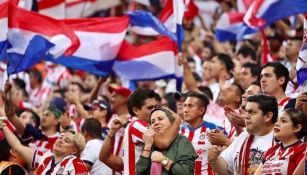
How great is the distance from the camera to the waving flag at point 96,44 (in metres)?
14.6

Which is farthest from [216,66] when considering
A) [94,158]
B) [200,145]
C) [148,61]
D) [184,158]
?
[184,158]

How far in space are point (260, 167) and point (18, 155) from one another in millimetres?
3593

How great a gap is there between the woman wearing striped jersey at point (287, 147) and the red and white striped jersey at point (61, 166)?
2.31m

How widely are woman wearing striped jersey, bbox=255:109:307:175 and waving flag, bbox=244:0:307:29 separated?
4.07 m

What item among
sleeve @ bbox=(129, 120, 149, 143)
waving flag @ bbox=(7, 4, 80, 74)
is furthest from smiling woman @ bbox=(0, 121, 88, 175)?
waving flag @ bbox=(7, 4, 80, 74)

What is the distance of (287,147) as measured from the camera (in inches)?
391

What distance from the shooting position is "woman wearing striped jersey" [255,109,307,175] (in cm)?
972

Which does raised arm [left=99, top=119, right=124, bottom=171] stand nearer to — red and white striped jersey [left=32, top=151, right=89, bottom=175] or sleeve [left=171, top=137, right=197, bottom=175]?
red and white striped jersey [left=32, top=151, right=89, bottom=175]

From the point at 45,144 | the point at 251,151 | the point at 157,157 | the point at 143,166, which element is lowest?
the point at 45,144

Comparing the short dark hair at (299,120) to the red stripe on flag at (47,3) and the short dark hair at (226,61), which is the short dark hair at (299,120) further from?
the red stripe on flag at (47,3)

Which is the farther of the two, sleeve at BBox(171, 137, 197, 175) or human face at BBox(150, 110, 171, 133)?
human face at BBox(150, 110, 171, 133)

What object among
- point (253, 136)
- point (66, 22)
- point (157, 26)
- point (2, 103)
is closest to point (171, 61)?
point (157, 26)

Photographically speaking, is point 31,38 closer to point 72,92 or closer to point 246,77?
point 72,92

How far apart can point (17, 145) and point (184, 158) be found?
251cm
